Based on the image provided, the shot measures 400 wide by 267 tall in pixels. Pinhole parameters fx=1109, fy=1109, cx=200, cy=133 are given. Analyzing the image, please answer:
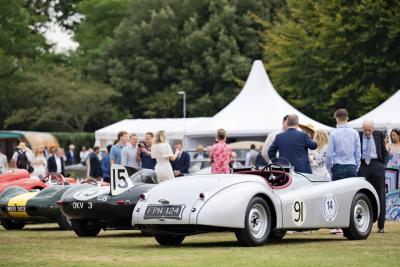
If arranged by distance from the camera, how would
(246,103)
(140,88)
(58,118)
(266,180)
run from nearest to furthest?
(266,180), (246,103), (140,88), (58,118)

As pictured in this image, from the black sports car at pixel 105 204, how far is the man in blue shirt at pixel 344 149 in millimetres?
2925

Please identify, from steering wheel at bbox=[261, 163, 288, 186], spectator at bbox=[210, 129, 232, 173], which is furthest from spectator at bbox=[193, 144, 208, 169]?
steering wheel at bbox=[261, 163, 288, 186]

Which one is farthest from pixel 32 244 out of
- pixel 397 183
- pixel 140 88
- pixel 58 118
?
pixel 58 118

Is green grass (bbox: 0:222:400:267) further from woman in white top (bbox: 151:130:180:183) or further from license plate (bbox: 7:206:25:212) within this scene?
woman in white top (bbox: 151:130:180:183)

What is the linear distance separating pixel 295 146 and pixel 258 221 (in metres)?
2.02

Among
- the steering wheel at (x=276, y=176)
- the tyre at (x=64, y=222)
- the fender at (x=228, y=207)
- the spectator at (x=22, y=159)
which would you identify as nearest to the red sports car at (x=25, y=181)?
the tyre at (x=64, y=222)

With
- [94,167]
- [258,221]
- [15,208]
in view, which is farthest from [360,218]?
[94,167]

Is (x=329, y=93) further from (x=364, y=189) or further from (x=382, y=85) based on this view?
(x=364, y=189)

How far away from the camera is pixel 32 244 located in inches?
599

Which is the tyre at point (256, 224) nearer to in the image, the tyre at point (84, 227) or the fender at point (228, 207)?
the fender at point (228, 207)

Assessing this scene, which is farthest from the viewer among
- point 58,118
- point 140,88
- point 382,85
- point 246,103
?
point 58,118

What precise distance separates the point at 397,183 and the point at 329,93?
2739 cm

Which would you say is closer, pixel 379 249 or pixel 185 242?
pixel 379 249

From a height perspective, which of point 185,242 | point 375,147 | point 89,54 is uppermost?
point 89,54
